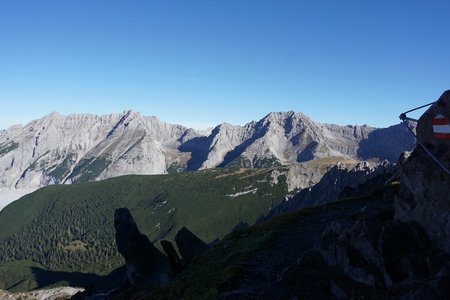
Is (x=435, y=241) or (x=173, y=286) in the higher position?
(x=435, y=241)

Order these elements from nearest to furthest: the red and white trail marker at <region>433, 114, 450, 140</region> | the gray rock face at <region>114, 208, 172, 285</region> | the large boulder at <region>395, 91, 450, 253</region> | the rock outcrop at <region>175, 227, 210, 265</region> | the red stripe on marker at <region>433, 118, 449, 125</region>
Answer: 1. the red and white trail marker at <region>433, 114, 450, 140</region>
2. the red stripe on marker at <region>433, 118, 449, 125</region>
3. the large boulder at <region>395, 91, 450, 253</region>
4. the gray rock face at <region>114, 208, 172, 285</region>
5. the rock outcrop at <region>175, 227, 210, 265</region>

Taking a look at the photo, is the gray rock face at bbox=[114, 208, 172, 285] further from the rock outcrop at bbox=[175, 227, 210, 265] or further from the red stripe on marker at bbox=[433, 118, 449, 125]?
the red stripe on marker at bbox=[433, 118, 449, 125]

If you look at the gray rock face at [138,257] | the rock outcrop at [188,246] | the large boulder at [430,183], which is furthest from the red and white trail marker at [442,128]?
the rock outcrop at [188,246]

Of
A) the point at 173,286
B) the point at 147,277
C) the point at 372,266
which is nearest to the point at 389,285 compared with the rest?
the point at 372,266

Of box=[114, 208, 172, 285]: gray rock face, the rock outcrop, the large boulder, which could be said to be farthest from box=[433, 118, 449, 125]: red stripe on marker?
the rock outcrop

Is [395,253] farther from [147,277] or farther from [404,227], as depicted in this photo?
[147,277]

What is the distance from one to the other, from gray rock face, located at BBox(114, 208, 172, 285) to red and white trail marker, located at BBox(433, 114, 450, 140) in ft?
125

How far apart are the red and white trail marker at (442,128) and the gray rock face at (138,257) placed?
38.2 metres

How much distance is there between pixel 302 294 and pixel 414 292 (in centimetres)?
760

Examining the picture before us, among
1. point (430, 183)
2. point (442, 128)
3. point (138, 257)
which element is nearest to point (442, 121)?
point (442, 128)

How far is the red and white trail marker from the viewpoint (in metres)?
22.8

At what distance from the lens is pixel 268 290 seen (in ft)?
88.8

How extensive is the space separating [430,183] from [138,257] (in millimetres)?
39655

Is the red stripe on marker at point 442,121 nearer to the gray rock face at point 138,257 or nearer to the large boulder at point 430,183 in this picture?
the large boulder at point 430,183
